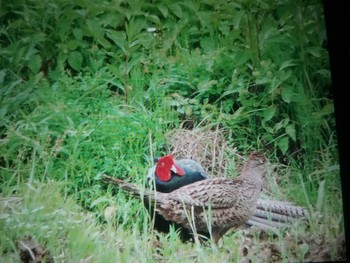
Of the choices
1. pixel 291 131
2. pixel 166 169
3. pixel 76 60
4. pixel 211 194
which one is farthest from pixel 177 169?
pixel 76 60

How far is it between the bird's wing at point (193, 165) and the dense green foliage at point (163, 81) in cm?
12

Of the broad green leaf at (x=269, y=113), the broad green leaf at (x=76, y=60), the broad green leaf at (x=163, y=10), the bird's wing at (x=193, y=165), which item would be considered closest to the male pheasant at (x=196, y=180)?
the bird's wing at (x=193, y=165)

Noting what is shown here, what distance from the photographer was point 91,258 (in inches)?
92.9

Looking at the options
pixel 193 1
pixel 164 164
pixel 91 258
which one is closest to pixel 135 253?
pixel 91 258

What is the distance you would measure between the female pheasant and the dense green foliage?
0.37 ft

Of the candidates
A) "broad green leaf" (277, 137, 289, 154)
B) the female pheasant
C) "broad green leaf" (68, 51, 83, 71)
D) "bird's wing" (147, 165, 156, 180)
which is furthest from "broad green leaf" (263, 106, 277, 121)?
"broad green leaf" (68, 51, 83, 71)

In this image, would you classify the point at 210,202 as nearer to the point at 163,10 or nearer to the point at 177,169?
the point at 177,169

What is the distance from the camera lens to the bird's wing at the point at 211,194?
2.45 metres

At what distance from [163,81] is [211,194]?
568 millimetres

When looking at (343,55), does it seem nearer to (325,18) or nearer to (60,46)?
(325,18)

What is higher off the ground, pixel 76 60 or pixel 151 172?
pixel 76 60

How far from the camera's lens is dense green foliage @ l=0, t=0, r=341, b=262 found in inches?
98.6

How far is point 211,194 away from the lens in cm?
246

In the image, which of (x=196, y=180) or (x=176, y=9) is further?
(x=176, y=9)
